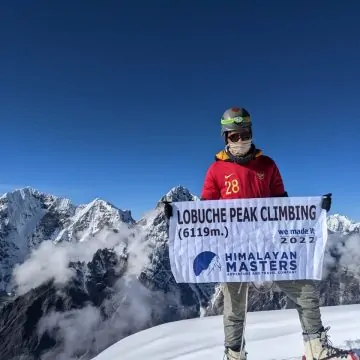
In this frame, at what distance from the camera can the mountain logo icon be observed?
7.09 meters

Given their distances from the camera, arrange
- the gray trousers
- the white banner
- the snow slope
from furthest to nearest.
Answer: the snow slope, the white banner, the gray trousers

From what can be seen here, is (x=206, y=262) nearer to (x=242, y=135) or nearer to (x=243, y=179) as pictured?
(x=243, y=179)

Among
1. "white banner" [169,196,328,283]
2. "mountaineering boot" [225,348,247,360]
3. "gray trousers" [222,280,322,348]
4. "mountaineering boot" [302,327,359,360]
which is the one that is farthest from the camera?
"white banner" [169,196,328,283]

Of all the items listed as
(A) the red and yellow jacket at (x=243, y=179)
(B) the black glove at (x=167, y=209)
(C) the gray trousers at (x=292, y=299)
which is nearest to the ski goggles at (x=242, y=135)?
(A) the red and yellow jacket at (x=243, y=179)

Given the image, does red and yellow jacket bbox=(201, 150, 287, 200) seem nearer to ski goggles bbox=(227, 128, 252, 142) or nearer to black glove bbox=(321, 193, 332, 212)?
ski goggles bbox=(227, 128, 252, 142)

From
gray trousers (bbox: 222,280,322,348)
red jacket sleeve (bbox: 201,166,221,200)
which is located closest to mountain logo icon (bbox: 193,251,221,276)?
gray trousers (bbox: 222,280,322,348)

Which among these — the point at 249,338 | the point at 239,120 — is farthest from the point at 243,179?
the point at 249,338

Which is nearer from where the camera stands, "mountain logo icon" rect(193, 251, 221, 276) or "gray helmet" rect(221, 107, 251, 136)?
"gray helmet" rect(221, 107, 251, 136)

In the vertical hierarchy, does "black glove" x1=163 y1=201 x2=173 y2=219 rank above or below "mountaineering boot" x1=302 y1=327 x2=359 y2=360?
above

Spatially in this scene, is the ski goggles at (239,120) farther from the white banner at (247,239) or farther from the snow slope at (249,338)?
the snow slope at (249,338)

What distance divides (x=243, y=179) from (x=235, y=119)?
3.11 feet

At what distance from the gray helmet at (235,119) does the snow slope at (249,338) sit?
4392mm

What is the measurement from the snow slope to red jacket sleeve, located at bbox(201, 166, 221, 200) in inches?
136

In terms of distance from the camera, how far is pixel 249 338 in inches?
398
